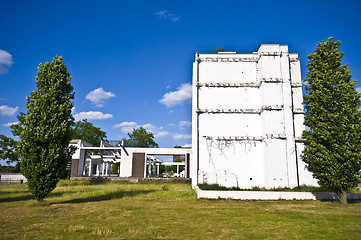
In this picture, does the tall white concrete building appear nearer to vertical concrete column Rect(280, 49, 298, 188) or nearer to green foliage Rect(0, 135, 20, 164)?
vertical concrete column Rect(280, 49, 298, 188)

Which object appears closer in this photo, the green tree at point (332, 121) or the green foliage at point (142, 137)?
the green tree at point (332, 121)

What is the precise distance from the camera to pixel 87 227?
33.3 ft

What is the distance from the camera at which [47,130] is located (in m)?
16.3

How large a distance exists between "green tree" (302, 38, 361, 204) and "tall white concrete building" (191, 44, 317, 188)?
7.32 metres

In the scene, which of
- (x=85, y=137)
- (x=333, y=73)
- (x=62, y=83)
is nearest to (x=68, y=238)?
(x=62, y=83)

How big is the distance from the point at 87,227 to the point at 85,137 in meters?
57.7

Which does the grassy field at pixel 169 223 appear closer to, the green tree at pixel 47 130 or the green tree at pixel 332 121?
the green tree at pixel 47 130

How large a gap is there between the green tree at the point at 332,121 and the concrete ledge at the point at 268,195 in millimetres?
1803

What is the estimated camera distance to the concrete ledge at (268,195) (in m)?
19.2

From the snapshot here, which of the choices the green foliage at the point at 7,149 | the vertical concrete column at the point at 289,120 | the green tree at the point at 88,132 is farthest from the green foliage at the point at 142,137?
the vertical concrete column at the point at 289,120

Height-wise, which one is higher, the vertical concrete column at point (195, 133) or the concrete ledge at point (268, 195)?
the vertical concrete column at point (195, 133)

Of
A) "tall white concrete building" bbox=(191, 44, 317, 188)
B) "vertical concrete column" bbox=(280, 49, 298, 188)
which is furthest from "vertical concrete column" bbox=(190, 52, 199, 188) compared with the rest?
"vertical concrete column" bbox=(280, 49, 298, 188)

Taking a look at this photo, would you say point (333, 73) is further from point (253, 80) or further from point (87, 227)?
point (87, 227)

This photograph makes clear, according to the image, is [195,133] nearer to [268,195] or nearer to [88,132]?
[268,195]
